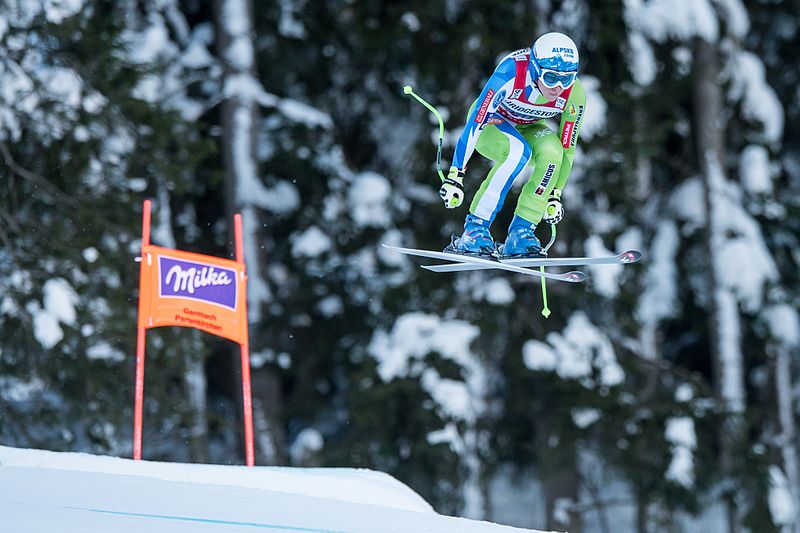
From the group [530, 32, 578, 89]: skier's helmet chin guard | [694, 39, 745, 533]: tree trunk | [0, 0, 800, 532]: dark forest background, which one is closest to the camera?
[530, 32, 578, 89]: skier's helmet chin guard

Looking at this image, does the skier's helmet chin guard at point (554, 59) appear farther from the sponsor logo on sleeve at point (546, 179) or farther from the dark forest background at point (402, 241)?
the dark forest background at point (402, 241)

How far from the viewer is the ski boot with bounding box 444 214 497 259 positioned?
28.0ft

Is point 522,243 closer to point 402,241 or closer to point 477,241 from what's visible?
point 477,241

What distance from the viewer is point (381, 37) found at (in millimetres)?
14883

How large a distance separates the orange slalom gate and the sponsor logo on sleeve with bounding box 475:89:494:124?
1.59m

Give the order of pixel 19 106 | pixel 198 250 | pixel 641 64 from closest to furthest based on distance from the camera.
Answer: pixel 19 106
pixel 641 64
pixel 198 250

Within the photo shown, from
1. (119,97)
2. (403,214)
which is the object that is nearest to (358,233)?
(403,214)

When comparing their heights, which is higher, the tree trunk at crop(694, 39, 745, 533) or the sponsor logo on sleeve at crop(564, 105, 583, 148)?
the tree trunk at crop(694, 39, 745, 533)

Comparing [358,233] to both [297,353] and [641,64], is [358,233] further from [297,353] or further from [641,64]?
[641,64]

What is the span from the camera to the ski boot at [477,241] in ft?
28.0

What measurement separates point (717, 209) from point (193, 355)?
5.87m

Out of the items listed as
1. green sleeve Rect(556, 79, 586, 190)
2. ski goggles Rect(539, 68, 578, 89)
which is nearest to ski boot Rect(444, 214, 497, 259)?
green sleeve Rect(556, 79, 586, 190)

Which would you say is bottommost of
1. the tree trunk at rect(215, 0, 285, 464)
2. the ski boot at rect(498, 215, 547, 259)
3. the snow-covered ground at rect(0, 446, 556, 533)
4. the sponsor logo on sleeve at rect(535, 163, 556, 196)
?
the snow-covered ground at rect(0, 446, 556, 533)

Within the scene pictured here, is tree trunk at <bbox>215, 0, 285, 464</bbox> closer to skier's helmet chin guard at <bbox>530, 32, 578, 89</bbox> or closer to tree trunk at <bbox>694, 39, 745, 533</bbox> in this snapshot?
tree trunk at <bbox>694, 39, 745, 533</bbox>
